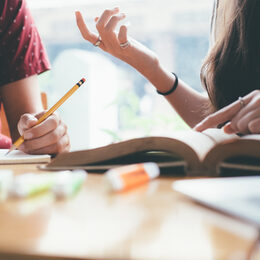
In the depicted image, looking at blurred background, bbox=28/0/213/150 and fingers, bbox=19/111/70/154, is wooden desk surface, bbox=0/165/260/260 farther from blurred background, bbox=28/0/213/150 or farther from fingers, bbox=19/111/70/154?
blurred background, bbox=28/0/213/150

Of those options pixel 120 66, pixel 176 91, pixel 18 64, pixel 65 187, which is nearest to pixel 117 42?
pixel 176 91

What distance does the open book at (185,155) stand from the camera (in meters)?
0.48

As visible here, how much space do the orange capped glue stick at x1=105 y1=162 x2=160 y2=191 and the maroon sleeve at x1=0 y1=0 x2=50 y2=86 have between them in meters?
0.81

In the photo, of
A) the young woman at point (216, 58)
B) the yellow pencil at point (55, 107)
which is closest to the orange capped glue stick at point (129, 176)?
the yellow pencil at point (55, 107)

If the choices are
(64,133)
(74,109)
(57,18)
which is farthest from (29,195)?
(57,18)

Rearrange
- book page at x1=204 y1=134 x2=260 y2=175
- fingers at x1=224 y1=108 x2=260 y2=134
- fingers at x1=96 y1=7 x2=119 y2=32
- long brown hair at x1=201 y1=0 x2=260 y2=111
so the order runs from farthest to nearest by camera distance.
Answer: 1. long brown hair at x1=201 y1=0 x2=260 y2=111
2. fingers at x1=96 y1=7 x2=119 y2=32
3. fingers at x1=224 y1=108 x2=260 y2=134
4. book page at x1=204 y1=134 x2=260 y2=175

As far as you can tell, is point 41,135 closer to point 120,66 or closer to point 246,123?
point 246,123

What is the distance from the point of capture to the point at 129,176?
418 mm

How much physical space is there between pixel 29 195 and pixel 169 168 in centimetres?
22

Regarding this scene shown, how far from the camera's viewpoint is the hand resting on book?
0.58 m

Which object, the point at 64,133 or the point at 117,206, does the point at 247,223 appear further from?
the point at 64,133

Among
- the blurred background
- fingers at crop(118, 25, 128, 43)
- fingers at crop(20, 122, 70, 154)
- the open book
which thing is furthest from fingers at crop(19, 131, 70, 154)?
the blurred background

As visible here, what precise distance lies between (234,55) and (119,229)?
0.84 m

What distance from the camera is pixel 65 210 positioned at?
1.11ft
